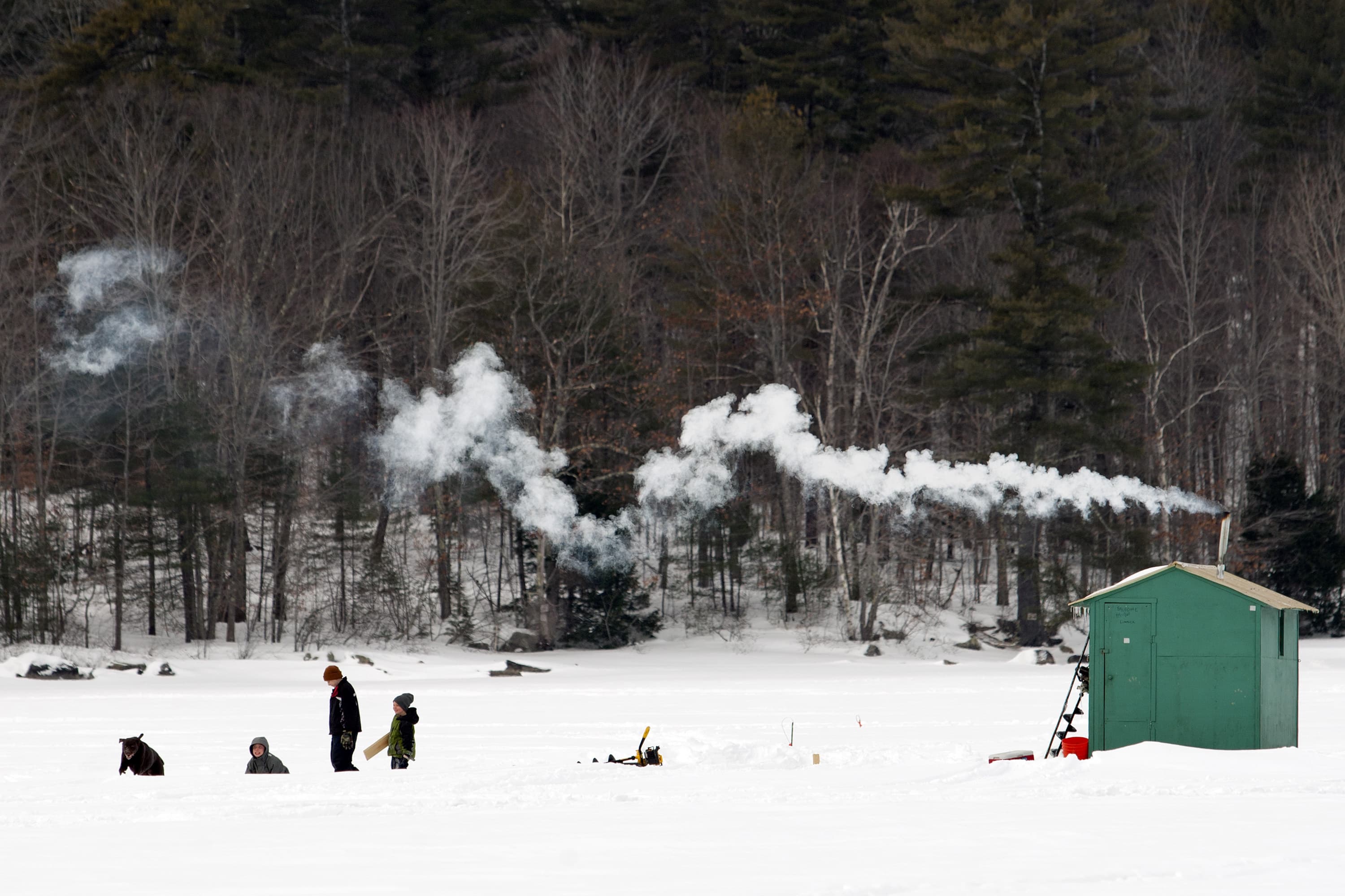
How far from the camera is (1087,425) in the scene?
34969 mm

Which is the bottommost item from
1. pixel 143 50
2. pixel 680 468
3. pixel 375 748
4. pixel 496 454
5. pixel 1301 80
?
pixel 375 748

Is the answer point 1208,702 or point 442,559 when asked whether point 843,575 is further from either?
point 1208,702

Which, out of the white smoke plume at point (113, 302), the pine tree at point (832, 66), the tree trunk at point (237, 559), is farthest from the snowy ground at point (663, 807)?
the pine tree at point (832, 66)

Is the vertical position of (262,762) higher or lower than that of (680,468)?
lower

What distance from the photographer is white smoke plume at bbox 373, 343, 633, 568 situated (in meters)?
34.7

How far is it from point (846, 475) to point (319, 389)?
12.7m

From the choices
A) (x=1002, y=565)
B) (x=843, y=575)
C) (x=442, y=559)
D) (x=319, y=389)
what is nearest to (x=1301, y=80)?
(x=1002, y=565)

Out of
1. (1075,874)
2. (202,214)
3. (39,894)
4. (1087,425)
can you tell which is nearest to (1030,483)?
(1087,425)

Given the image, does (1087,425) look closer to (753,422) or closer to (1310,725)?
(753,422)

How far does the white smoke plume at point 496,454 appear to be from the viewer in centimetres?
3466

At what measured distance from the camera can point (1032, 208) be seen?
36.3m

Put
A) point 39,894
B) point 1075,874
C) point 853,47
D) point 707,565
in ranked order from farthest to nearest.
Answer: point 853,47 < point 707,565 < point 1075,874 < point 39,894

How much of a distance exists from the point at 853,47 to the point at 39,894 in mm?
40555

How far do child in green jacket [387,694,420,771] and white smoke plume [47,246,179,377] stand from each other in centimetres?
2237
